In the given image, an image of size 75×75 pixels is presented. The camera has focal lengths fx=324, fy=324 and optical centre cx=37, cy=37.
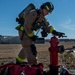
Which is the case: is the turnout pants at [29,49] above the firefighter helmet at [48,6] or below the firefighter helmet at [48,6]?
below

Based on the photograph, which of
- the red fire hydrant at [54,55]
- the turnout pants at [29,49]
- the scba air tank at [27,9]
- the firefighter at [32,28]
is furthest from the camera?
the scba air tank at [27,9]

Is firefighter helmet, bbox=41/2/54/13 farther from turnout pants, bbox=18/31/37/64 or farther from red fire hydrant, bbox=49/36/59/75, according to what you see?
turnout pants, bbox=18/31/37/64

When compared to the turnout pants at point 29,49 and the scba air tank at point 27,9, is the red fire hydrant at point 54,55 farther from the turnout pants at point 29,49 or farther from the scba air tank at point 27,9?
the scba air tank at point 27,9

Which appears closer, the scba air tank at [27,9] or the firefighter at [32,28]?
the firefighter at [32,28]

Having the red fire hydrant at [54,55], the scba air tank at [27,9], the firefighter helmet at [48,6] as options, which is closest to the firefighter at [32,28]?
the firefighter helmet at [48,6]

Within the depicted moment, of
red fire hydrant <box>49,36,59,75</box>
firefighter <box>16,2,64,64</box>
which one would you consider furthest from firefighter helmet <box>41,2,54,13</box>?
red fire hydrant <box>49,36,59,75</box>

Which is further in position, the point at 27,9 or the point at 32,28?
the point at 27,9

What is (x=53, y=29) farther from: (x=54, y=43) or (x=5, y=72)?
(x=5, y=72)

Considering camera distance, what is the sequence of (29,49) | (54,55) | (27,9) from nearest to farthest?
(54,55) < (29,49) < (27,9)

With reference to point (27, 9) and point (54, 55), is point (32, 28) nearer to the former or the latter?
point (27, 9)

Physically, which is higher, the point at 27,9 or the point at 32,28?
the point at 27,9

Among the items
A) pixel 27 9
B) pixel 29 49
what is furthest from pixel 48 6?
pixel 29 49

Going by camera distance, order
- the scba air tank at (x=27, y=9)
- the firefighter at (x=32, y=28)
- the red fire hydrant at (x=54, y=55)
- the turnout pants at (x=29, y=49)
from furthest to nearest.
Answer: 1. the scba air tank at (x=27, y=9)
2. the turnout pants at (x=29, y=49)
3. the firefighter at (x=32, y=28)
4. the red fire hydrant at (x=54, y=55)

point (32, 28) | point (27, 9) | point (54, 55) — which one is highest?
point (27, 9)
